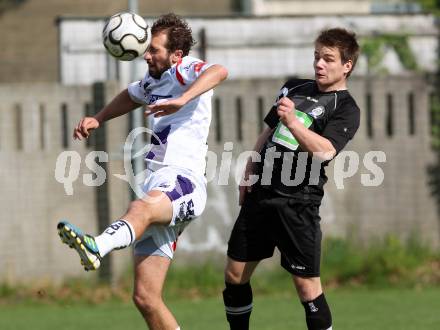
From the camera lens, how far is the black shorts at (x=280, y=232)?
24.1 feet

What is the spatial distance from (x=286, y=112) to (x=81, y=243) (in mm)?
1611

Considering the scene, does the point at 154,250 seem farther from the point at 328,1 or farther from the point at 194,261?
the point at 328,1

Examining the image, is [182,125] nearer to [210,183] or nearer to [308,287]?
[308,287]

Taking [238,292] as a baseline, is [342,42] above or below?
above

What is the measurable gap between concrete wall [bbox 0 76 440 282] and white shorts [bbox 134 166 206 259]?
18.0ft

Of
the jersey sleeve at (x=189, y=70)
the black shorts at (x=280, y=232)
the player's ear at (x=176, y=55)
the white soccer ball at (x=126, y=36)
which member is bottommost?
the black shorts at (x=280, y=232)

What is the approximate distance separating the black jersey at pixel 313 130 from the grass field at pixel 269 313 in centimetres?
278

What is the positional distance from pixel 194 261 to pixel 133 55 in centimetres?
585

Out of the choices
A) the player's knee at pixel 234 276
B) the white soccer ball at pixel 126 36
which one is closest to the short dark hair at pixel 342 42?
the white soccer ball at pixel 126 36

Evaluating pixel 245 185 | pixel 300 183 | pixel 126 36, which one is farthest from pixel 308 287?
pixel 126 36

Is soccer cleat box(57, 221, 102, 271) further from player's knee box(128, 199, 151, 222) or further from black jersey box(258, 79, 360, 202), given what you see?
black jersey box(258, 79, 360, 202)

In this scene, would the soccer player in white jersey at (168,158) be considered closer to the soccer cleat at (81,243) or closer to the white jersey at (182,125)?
the white jersey at (182,125)

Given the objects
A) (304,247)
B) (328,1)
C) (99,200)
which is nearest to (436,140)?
(99,200)

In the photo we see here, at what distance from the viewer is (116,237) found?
258 inches
